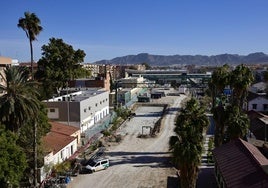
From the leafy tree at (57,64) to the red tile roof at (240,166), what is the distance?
122ft

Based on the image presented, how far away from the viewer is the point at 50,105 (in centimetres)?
5144

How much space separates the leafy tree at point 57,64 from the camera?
6047 cm

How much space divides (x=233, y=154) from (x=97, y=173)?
14.0m

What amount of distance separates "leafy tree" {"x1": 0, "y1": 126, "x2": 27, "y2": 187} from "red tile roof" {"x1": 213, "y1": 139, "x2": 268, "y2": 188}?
14.1 meters

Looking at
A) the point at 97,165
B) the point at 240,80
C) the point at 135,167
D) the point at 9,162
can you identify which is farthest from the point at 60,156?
the point at 240,80

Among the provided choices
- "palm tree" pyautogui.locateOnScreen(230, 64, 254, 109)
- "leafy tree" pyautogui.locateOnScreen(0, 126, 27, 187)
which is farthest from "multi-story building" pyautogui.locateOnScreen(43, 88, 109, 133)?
"leafy tree" pyautogui.locateOnScreen(0, 126, 27, 187)

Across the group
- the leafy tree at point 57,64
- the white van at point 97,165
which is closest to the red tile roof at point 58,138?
the white van at point 97,165

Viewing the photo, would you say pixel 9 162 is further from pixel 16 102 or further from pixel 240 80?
pixel 240 80

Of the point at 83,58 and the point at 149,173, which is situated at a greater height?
the point at 83,58

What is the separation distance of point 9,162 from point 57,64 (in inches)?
1537

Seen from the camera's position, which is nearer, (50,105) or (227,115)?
(227,115)

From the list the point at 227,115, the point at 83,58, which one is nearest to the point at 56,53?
the point at 83,58

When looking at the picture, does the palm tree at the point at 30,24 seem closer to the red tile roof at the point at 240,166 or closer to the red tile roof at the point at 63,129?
the red tile roof at the point at 63,129

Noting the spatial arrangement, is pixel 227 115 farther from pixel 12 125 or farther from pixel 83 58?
pixel 83 58
